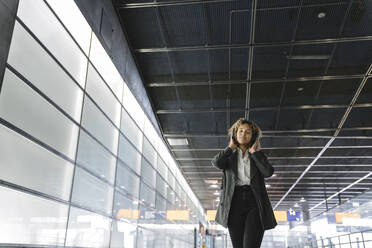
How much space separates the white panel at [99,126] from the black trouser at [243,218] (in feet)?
18.6

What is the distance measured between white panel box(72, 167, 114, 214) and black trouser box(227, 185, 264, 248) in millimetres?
5116

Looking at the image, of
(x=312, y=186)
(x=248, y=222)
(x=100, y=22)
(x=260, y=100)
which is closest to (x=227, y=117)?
(x=260, y=100)

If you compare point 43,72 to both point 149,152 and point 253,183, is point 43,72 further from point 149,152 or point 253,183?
point 149,152

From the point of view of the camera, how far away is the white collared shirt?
2.61 metres

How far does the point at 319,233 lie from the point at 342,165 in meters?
6.17

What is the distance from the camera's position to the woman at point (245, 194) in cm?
245

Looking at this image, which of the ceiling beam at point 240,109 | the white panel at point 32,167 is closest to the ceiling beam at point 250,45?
the ceiling beam at point 240,109

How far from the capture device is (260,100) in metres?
13.6

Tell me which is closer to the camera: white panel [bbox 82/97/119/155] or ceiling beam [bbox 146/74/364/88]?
white panel [bbox 82/97/119/155]

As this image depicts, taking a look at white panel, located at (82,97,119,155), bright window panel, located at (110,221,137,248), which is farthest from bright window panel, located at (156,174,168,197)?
white panel, located at (82,97,119,155)

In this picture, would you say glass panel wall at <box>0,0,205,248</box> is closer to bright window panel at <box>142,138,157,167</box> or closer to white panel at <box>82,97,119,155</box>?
white panel at <box>82,97,119,155</box>

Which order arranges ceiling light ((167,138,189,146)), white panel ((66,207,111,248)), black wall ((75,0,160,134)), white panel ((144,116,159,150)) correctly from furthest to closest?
ceiling light ((167,138,189,146)), white panel ((144,116,159,150)), black wall ((75,0,160,134)), white panel ((66,207,111,248))

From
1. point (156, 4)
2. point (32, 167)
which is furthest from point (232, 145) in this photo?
point (156, 4)

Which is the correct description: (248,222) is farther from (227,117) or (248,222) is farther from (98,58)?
(227,117)
